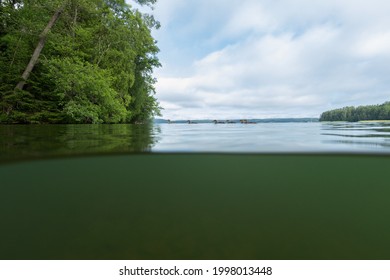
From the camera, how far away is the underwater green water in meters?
3.48

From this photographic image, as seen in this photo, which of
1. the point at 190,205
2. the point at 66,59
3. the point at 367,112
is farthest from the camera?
the point at 367,112

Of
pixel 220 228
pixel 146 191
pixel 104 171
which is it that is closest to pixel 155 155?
pixel 146 191

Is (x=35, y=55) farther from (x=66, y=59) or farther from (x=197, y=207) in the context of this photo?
(x=197, y=207)

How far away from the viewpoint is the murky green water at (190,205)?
3492 millimetres

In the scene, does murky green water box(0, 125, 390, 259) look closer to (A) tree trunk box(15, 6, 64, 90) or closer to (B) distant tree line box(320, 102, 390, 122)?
(A) tree trunk box(15, 6, 64, 90)

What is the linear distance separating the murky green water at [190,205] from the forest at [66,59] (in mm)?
11704

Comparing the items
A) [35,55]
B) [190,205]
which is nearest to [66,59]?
[35,55]

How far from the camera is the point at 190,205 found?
193 inches

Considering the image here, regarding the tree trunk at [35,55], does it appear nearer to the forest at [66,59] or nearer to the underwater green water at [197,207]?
the forest at [66,59]

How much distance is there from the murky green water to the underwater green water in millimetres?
20

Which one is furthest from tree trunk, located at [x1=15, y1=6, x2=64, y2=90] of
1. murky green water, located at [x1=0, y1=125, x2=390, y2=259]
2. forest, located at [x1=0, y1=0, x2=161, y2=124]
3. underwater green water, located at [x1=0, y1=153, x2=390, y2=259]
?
underwater green water, located at [x1=0, y1=153, x2=390, y2=259]

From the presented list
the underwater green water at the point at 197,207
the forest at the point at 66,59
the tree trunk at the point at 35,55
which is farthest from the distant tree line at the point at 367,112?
the tree trunk at the point at 35,55

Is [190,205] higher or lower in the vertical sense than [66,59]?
lower

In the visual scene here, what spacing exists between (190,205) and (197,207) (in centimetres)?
17
